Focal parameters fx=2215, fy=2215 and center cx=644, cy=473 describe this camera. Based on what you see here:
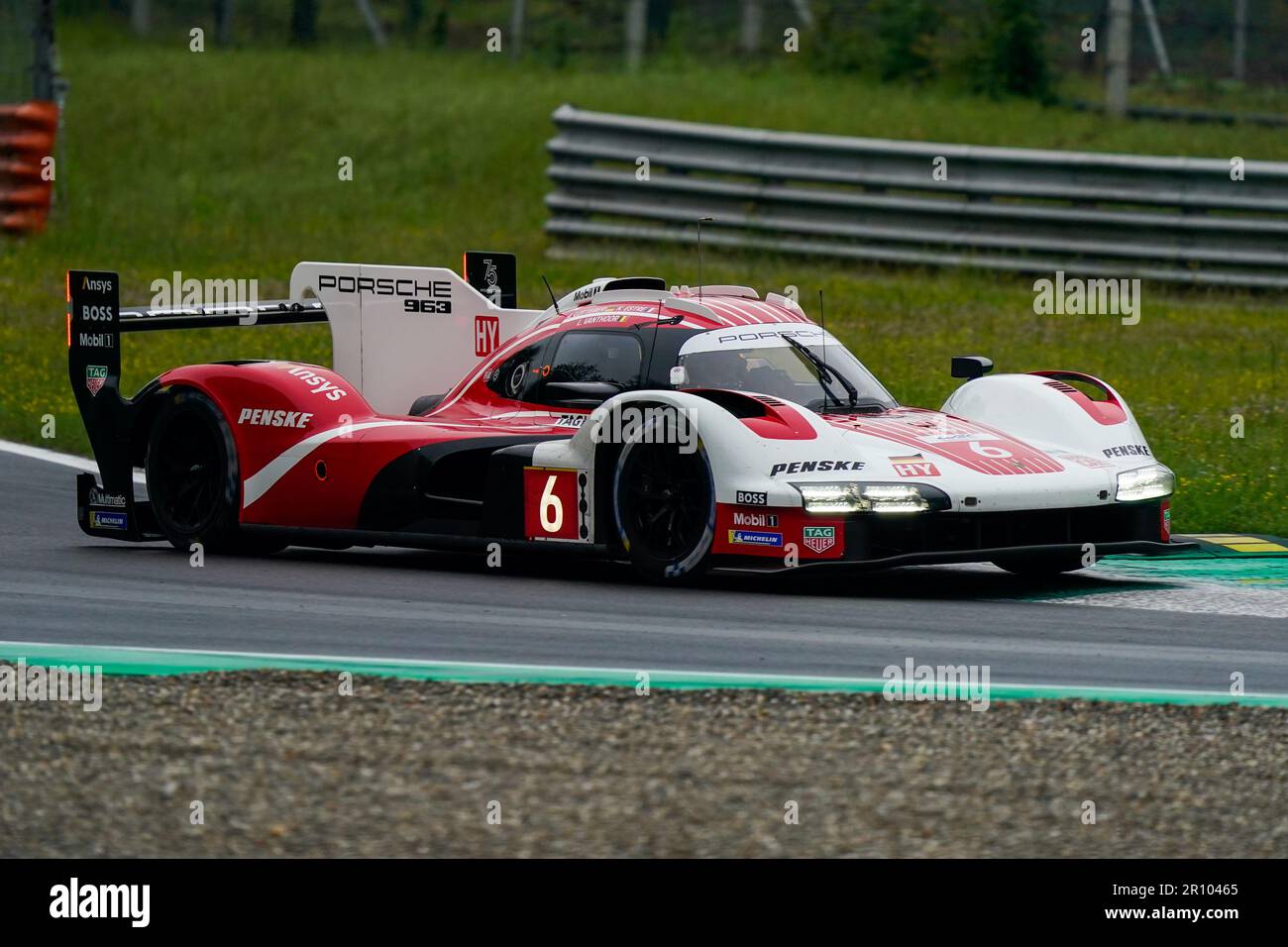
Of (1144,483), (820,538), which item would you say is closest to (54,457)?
(820,538)

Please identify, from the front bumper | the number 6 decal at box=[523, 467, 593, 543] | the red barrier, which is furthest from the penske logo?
the red barrier

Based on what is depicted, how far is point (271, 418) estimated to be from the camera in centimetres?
997

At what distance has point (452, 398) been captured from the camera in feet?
33.1

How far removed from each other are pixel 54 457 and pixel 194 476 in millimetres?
2963

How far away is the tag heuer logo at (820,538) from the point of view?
27.3 feet

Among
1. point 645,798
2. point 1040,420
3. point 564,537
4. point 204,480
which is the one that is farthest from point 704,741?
→ point 204,480

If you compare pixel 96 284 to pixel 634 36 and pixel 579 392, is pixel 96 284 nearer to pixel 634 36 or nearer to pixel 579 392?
pixel 579 392

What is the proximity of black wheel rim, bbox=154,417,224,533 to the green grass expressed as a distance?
308cm

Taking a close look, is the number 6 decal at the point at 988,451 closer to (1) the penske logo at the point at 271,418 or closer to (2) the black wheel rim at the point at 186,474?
(1) the penske logo at the point at 271,418

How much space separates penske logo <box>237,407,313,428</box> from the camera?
991cm

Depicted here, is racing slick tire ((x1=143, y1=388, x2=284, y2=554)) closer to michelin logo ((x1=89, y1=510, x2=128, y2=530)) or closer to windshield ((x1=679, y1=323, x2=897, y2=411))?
michelin logo ((x1=89, y1=510, x2=128, y2=530))

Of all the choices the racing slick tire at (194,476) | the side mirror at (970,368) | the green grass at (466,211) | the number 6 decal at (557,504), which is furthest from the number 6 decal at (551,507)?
the green grass at (466,211)

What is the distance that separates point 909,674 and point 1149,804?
1491 millimetres
